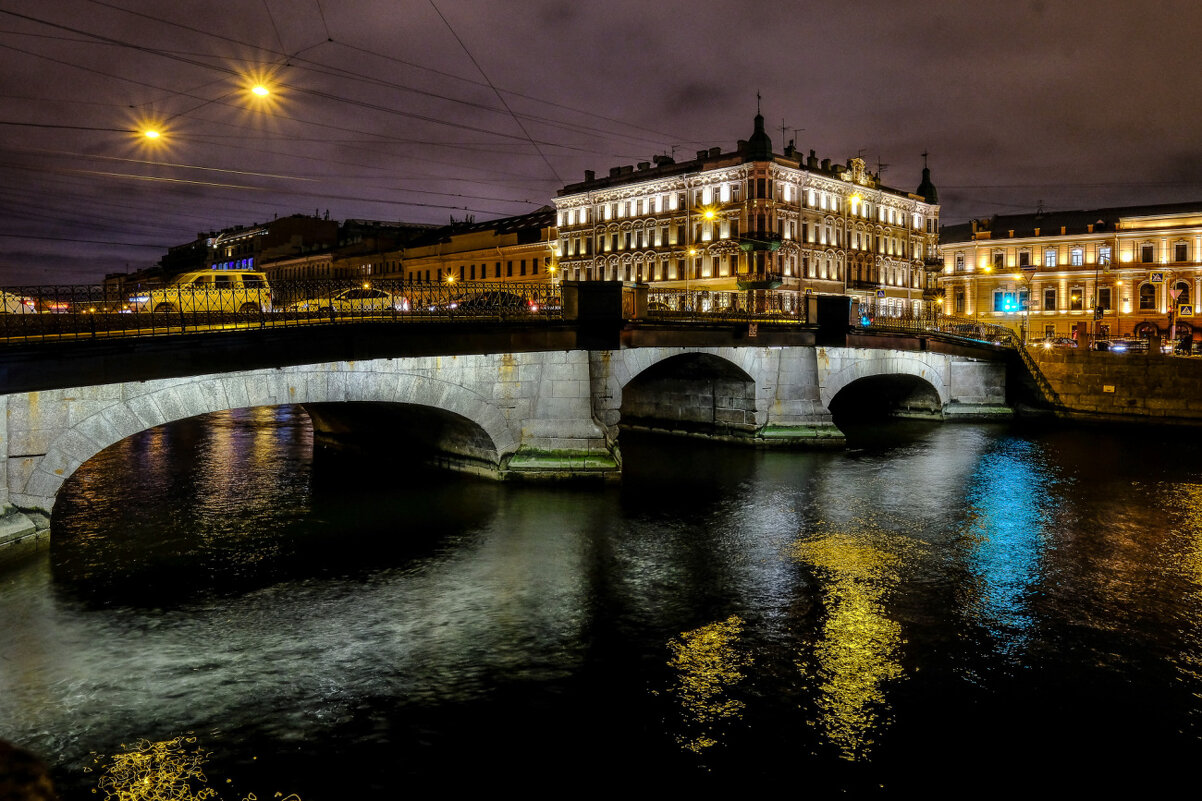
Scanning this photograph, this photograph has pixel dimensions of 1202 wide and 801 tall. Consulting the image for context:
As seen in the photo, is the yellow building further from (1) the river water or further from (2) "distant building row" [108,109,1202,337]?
(1) the river water

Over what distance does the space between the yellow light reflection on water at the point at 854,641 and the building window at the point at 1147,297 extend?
238 ft

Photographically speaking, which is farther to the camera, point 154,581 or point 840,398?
point 840,398

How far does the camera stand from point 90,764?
9164 millimetres

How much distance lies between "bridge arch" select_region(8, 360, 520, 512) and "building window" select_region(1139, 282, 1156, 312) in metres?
74.2

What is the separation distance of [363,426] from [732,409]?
49.5 feet

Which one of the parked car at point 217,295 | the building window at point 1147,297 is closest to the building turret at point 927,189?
the building window at point 1147,297

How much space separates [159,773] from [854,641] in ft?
31.9

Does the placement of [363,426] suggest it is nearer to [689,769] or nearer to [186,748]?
[186,748]

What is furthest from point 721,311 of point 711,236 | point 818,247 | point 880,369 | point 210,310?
point 818,247

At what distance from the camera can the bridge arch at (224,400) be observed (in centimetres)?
1579

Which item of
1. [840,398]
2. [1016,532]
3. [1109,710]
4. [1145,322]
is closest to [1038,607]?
[1109,710]

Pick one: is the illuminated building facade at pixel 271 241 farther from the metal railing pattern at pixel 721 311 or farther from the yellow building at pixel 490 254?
the metal railing pattern at pixel 721 311

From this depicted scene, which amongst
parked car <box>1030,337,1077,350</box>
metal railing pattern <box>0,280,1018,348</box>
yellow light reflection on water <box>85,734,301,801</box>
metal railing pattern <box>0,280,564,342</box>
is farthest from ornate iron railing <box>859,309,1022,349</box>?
yellow light reflection on water <box>85,734,301,801</box>

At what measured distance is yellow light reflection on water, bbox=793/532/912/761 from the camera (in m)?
10.4
